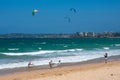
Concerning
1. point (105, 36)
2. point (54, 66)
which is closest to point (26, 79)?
point (54, 66)

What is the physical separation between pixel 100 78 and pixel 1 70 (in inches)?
367

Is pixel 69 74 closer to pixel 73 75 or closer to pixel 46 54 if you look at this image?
pixel 73 75

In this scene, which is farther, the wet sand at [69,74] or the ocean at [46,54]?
the ocean at [46,54]

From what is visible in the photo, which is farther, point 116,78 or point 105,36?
point 105,36

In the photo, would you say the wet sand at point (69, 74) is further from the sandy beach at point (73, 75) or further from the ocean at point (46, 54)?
the ocean at point (46, 54)

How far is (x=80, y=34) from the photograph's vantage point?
187000mm

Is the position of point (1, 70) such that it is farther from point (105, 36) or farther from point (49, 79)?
point (105, 36)

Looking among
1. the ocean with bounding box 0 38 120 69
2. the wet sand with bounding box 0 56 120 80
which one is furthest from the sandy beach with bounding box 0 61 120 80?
the ocean with bounding box 0 38 120 69

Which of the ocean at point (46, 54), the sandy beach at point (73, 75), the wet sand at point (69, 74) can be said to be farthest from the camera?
the ocean at point (46, 54)

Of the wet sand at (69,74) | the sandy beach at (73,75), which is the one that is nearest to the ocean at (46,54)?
the wet sand at (69,74)

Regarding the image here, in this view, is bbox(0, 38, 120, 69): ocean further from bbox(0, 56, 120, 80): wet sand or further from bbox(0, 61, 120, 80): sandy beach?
bbox(0, 61, 120, 80): sandy beach

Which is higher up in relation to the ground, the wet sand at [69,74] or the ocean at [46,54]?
the wet sand at [69,74]

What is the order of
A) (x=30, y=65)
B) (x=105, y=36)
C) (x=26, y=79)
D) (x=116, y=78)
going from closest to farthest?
1. (x=116, y=78)
2. (x=26, y=79)
3. (x=30, y=65)
4. (x=105, y=36)

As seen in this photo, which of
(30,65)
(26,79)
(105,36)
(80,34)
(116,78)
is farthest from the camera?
(105,36)
